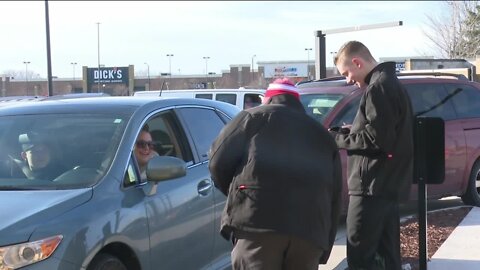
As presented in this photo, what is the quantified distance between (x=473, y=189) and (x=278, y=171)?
630 cm

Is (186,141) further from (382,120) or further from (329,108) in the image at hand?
(329,108)

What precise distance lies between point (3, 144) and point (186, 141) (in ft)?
4.57

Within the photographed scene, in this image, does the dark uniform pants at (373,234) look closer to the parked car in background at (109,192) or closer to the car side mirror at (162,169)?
the parked car in background at (109,192)

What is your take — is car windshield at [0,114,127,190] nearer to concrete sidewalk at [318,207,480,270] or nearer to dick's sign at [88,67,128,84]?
concrete sidewalk at [318,207,480,270]

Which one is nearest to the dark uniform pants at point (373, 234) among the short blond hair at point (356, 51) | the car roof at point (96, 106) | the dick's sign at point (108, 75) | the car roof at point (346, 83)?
the short blond hair at point (356, 51)

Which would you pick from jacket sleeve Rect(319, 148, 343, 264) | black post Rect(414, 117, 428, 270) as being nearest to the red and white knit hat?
jacket sleeve Rect(319, 148, 343, 264)

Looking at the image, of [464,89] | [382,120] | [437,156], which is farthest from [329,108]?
[382,120]

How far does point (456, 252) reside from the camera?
20.3 feet

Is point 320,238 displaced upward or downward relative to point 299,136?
downward

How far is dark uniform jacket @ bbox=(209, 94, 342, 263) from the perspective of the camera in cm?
305

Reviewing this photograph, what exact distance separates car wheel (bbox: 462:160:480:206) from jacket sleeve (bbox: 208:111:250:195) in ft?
20.4

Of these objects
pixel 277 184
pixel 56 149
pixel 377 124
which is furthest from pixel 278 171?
pixel 56 149

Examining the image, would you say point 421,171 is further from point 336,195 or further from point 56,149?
point 56,149

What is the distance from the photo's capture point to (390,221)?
4.53m
